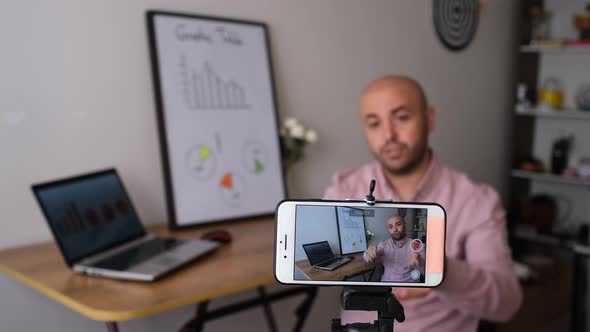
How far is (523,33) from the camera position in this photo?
3.45 m

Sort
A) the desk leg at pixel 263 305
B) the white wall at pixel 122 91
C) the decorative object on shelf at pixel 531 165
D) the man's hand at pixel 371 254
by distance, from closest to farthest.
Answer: the man's hand at pixel 371 254 → the white wall at pixel 122 91 → the desk leg at pixel 263 305 → the decorative object on shelf at pixel 531 165

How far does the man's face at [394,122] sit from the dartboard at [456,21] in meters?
1.81

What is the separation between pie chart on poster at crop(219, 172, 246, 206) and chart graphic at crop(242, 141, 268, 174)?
0.20ft

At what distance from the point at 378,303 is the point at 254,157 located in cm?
146

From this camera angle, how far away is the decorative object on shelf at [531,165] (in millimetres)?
3500

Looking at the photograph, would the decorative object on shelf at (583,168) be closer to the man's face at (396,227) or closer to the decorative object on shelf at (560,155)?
the decorative object on shelf at (560,155)

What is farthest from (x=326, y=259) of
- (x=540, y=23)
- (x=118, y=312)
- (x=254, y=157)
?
(x=540, y=23)

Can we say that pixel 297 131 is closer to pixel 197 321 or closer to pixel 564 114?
pixel 197 321

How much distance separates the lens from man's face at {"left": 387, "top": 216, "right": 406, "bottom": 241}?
1.81 feet

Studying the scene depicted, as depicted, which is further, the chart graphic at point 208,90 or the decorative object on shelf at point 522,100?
the decorative object on shelf at point 522,100

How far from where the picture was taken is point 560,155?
11.2 ft

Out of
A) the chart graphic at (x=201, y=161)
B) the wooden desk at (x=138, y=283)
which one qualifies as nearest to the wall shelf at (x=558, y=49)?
the chart graphic at (x=201, y=161)

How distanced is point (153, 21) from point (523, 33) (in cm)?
252

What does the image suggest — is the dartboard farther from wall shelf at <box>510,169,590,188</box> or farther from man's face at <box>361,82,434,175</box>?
man's face at <box>361,82,434,175</box>
